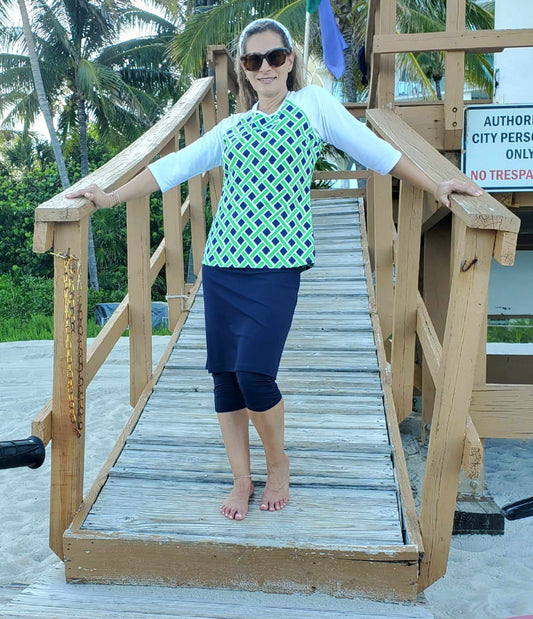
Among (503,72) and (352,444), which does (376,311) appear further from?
(503,72)

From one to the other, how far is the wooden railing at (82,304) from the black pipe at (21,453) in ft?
2.62

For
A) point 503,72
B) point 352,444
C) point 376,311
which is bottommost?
point 352,444

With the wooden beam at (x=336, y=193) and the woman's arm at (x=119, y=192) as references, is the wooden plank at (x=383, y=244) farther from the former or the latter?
the woman's arm at (x=119, y=192)

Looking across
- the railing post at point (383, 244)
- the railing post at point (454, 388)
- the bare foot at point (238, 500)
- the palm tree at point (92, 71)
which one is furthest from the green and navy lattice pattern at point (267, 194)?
the palm tree at point (92, 71)

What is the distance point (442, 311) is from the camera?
520 cm

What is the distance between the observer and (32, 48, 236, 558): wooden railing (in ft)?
7.70

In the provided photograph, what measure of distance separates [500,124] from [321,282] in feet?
4.52

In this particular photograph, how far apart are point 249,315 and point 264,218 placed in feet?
1.03

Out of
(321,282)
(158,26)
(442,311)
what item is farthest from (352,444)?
(158,26)

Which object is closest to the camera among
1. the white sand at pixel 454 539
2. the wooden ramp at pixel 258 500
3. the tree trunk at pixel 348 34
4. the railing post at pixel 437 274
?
the wooden ramp at pixel 258 500

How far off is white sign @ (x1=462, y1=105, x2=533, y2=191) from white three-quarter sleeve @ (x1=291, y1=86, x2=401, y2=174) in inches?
61.6

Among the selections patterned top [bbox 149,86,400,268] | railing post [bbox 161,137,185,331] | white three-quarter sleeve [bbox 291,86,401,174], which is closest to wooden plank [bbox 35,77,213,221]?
railing post [bbox 161,137,185,331]

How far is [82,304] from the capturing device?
2.41 meters

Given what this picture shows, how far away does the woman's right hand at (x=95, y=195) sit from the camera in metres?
2.41
